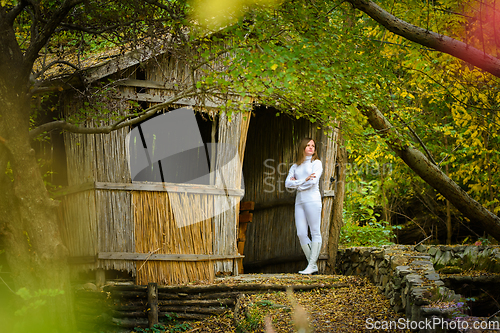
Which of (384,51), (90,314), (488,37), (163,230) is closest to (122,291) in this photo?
(90,314)

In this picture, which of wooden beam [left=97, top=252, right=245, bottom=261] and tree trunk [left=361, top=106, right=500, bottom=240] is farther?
tree trunk [left=361, top=106, right=500, bottom=240]

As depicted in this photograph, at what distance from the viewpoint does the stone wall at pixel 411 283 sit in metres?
3.68

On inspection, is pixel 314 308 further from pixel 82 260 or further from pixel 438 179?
pixel 82 260

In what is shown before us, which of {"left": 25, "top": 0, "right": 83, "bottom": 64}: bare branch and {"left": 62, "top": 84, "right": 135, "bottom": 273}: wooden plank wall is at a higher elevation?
{"left": 25, "top": 0, "right": 83, "bottom": 64}: bare branch

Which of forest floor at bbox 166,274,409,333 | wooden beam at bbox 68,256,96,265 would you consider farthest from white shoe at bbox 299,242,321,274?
wooden beam at bbox 68,256,96,265

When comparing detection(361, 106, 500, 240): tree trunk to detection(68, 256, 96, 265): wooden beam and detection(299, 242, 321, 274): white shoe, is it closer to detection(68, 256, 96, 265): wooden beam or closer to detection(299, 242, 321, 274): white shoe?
detection(299, 242, 321, 274): white shoe

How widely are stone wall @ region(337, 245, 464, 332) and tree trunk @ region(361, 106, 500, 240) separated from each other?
0.93 m

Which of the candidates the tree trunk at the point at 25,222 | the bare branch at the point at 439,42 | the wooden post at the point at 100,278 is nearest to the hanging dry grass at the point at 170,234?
the wooden post at the point at 100,278

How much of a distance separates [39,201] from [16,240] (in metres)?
0.45

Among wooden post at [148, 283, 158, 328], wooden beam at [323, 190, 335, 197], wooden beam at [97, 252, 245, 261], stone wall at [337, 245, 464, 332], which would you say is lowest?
wooden post at [148, 283, 158, 328]

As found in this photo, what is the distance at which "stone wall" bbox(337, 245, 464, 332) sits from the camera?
368 centimetres

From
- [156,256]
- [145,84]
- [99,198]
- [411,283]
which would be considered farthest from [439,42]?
[99,198]

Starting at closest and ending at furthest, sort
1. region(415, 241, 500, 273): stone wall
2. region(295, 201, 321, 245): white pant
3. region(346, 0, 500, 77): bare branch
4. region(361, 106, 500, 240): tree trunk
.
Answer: region(346, 0, 500, 77): bare branch
region(415, 241, 500, 273): stone wall
region(361, 106, 500, 240): tree trunk
region(295, 201, 321, 245): white pant

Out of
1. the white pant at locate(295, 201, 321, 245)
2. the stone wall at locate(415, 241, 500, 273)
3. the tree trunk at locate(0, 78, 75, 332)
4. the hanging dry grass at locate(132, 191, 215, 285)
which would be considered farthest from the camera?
the white pant at locate(295, 201, 321, 245)
